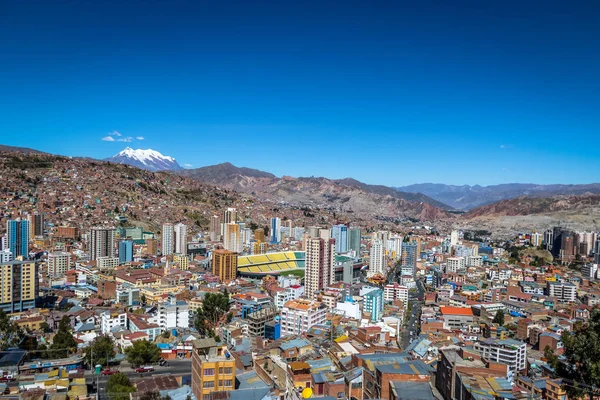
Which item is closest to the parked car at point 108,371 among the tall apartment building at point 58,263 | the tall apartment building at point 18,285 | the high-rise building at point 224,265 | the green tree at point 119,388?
the green tree at point 119,388

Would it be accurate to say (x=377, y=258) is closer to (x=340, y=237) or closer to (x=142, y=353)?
(x=340, y=237)

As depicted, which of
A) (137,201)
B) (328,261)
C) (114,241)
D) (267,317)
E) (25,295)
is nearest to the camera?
(267,317)

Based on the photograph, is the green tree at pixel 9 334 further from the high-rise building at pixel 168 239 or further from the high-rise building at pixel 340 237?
the high-rise building at pixel 340 237

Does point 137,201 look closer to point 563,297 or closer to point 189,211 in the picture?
point 189,211

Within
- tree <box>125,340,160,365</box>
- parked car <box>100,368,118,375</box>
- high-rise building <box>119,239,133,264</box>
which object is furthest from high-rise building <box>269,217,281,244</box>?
parked car <box>100,368,118,375</box>

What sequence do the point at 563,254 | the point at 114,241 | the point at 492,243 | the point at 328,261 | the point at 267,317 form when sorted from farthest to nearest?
1. the point at 492,243
2. the point at 563,254
3. the point at 114,241
4. the point at 328,261
5. the point at 267,317

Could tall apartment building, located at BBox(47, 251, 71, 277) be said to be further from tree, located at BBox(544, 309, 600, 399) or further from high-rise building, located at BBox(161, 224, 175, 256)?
tree, located at BBox(544, 309, 600, 399)

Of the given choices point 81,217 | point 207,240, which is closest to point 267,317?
point 207,240
